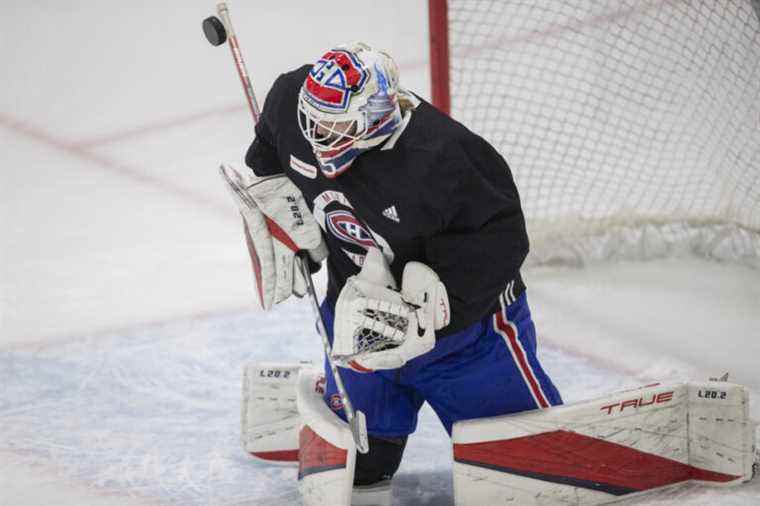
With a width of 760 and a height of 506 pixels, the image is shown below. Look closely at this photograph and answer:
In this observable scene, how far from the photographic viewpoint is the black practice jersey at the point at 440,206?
2.42m

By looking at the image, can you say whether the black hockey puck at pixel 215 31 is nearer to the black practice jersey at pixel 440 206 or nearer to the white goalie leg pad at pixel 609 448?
the black practice jersey at pixel 440 206

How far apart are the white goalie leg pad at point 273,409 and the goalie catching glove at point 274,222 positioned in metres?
0.33

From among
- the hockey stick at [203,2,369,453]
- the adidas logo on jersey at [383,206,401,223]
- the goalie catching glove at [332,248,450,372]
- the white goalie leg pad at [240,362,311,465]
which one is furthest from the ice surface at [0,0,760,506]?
the adidas logo on jersey at [383,206,401,223]

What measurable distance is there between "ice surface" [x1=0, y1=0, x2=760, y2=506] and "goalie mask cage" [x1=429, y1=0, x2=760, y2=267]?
0.14 metres

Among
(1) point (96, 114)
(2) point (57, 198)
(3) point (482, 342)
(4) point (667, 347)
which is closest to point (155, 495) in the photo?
(3) point (482, 342)

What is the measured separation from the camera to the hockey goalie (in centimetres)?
243

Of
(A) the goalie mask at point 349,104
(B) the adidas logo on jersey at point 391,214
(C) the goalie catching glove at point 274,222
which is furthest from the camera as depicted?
(C) the goalie catching glove at point 274,222

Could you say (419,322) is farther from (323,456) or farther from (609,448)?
(609,448)

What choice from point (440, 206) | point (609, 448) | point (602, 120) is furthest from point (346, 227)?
point (602, 120)

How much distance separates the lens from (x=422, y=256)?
2578mm

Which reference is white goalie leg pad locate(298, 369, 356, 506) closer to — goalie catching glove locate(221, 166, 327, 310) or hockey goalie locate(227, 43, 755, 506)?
hockey goalie locate(227, 43, 755, 506)

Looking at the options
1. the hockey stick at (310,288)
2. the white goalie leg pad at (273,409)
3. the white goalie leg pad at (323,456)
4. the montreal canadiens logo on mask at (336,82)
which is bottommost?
the white goalie leg pad at (273,409)

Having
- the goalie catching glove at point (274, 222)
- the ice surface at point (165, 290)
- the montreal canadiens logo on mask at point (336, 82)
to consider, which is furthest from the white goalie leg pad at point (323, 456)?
the montreal canadiens logo on mask at point (336, 82)

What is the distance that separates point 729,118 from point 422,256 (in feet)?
5.37
